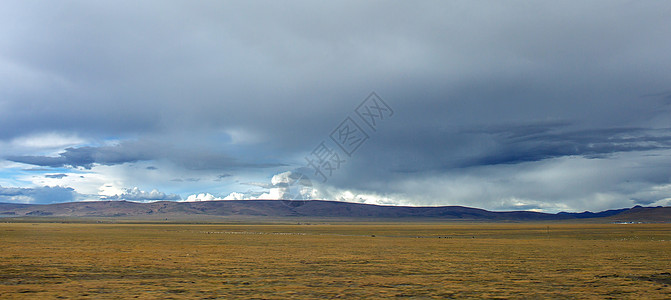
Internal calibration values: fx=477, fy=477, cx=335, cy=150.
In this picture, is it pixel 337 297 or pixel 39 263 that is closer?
pixel 337 297

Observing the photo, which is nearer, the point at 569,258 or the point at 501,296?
the point at 501,296

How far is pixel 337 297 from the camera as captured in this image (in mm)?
17359

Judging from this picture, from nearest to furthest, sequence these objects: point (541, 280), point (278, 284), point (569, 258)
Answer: point (278, 284) < point (541, 280) < point (569, 258)

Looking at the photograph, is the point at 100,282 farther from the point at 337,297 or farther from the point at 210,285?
the point at 337,297

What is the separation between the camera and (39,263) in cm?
2794

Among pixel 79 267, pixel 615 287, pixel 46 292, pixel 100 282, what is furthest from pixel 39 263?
pixel 615 287

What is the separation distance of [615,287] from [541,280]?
303 centimetres

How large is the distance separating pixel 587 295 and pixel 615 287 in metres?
3.01

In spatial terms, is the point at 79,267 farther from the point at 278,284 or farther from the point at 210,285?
the point at 278,284

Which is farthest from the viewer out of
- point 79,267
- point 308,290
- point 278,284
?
point 79,267

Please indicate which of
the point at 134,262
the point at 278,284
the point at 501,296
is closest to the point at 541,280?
the point at 501,296

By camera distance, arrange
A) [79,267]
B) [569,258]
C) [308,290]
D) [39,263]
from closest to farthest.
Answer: [308,290] < [79,267] < [39,263] < [569,258]

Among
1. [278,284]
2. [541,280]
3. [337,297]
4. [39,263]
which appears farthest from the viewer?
[39,263]

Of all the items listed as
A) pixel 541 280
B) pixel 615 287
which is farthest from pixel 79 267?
pixel 615 287
